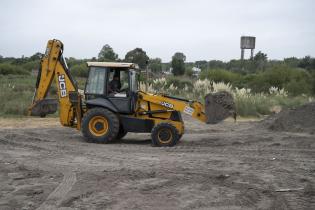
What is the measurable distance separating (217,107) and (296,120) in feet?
13.2

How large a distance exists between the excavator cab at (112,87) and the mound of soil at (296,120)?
17.5 ft

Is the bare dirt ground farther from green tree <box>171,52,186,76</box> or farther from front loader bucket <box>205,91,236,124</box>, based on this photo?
green tree <box>171,52,186,76</box>

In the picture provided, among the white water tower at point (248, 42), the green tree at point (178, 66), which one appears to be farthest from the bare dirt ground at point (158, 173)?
the green tree at point (178, 66)

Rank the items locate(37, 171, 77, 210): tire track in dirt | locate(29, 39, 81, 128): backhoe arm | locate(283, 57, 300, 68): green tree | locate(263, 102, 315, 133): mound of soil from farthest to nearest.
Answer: locate(283, 57, 300, 68): green tree < locate(263, 102, 315, 133): mound of soil < locate(29, 39, 81, 128): backhoe arm < locate(37, 171, 77, 210): tire track in dirt

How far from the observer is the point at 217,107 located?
1373 cm

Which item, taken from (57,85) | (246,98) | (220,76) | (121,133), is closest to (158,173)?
(121,133)

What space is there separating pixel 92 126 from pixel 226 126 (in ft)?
21.6

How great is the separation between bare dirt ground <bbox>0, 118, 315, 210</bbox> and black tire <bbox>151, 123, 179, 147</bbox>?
0.39 metres

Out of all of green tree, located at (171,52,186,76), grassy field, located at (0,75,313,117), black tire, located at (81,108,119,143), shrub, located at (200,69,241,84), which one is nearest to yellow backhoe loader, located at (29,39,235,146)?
black tire, located at (81,108,119,143)

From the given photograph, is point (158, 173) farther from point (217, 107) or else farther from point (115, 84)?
point (115, 84)

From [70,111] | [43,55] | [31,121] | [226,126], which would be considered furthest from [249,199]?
[31,121]

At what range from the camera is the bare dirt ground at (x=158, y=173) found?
24.2ft

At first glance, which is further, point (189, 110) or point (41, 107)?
point (41, 107)

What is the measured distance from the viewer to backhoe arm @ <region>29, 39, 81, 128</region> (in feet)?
46.5
